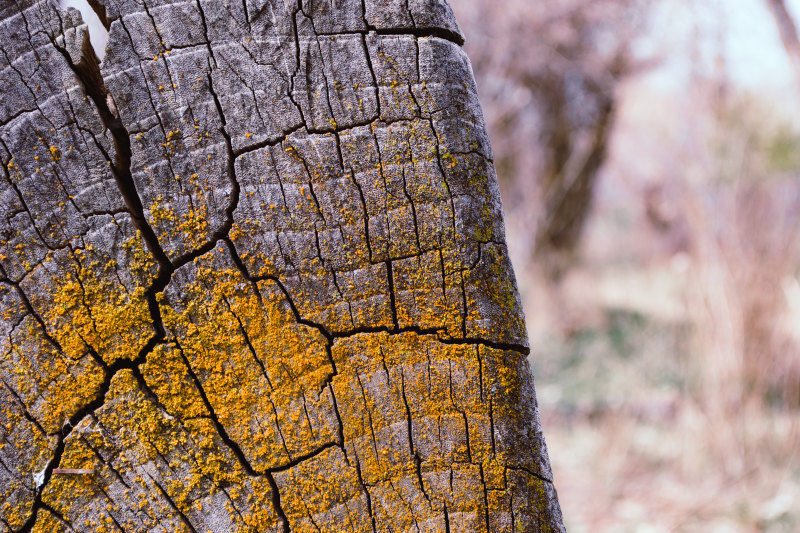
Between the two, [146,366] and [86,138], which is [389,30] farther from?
[146,366]

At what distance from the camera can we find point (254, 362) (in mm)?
838

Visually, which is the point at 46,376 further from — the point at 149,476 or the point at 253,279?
the point at 253,279

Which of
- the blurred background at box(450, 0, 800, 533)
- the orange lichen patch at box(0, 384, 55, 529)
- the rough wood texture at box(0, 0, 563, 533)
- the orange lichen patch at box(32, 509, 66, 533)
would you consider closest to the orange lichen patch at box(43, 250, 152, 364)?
the rough wood texture at box(0, 0, 563, 533)

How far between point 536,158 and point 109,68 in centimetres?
910

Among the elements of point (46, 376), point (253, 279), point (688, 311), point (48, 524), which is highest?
point (688, 311)

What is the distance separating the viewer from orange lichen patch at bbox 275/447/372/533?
0.85 meters

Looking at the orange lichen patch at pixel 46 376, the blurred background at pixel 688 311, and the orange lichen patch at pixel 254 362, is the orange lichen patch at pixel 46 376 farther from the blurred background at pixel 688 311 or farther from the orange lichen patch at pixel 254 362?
the blurred background at pixel 688 311

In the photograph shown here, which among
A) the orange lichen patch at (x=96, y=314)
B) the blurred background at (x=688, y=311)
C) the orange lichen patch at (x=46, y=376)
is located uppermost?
the blurred background at (x=688, y=311)

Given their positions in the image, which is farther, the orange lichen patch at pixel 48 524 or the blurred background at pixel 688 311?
the blurred background at pixel 688 311

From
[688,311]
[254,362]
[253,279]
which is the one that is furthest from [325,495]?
[688,311]

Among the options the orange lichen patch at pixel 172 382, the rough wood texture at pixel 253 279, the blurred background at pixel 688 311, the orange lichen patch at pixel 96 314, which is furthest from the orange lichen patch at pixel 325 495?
the blurred background at pixel 688 311

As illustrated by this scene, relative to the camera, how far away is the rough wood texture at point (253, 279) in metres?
0.79

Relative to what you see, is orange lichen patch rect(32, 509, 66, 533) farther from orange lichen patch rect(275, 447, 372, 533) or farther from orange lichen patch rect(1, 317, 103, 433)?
orange lichen patch rect(275, 447, 372, 533)

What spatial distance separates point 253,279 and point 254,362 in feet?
0.42
